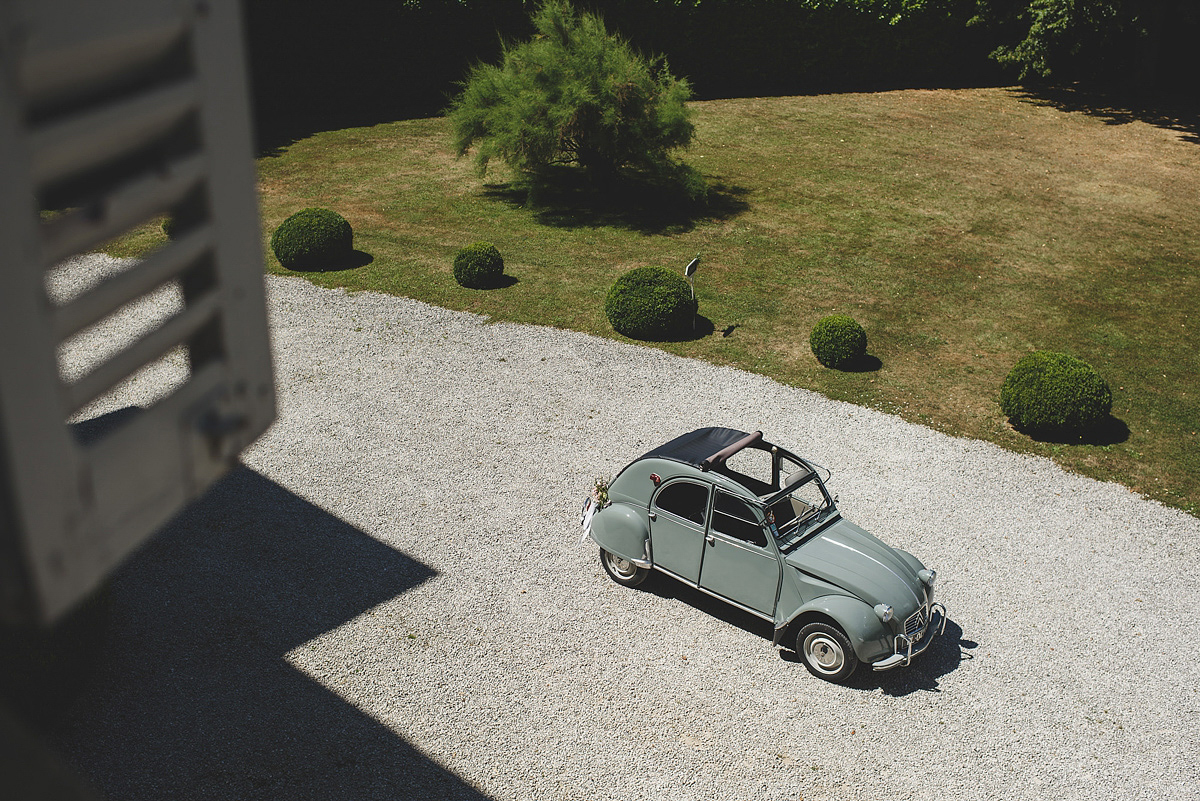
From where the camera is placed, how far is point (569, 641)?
964 cm

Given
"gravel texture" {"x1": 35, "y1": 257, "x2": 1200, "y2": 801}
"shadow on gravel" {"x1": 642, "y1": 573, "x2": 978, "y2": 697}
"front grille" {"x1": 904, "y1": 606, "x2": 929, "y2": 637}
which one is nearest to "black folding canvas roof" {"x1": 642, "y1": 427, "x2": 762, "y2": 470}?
"shadow on gravel" {"x1": 642, "y1": 573, "x2": 978, "y2": 697}

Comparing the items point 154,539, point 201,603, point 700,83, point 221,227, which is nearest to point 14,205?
point 221,227

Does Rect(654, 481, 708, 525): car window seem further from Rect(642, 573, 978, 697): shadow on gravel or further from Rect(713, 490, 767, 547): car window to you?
Rect(642, 573, 978, 697): shadow on gravel

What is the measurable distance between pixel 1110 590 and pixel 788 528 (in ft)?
14.4

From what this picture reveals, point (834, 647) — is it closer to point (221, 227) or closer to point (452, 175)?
point (221, 227)

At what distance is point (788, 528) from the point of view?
9.45 metres

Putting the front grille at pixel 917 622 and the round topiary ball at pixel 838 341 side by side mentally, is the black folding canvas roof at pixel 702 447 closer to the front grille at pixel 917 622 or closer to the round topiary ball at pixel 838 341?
the front grille at pixel 917 622

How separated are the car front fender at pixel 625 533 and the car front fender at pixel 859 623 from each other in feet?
6.42

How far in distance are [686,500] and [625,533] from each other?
2.70 feet

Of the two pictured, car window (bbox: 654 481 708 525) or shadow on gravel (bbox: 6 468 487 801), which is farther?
car window (bbox: 654 481 708 525)

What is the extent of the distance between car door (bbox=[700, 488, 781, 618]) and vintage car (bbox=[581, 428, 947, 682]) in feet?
0.03

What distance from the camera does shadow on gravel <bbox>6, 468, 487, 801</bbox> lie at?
7.92 m

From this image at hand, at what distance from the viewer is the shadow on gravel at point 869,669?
926 centimetres

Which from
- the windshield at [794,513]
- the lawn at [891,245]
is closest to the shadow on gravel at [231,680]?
the windshield at [794,513]
